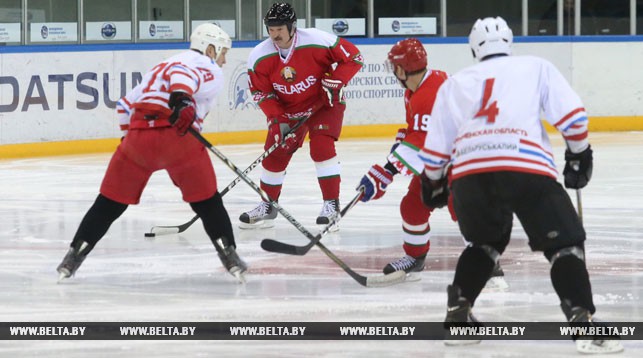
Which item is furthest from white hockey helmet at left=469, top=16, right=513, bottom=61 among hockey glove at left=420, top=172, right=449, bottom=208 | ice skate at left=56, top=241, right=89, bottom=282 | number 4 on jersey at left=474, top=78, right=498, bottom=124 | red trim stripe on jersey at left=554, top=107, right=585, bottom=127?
ice skate at left=56, top=241, right=89, bottom=282

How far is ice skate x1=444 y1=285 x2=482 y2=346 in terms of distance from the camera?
134 inches

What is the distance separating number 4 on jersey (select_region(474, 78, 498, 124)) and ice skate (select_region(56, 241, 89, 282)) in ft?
5.55

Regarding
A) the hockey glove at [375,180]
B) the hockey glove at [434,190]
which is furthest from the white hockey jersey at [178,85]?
the hockey glove at [434,190]

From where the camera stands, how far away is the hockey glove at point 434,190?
3.57m

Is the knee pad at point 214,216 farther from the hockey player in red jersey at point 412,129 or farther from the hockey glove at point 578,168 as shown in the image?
the hockey glove at point 578,168

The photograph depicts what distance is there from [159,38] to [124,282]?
229 inches

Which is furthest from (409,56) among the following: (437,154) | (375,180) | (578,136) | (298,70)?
(298,70)

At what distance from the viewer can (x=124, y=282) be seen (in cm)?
451

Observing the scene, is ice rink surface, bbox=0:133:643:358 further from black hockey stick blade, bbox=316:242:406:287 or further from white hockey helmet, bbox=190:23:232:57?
white hockey helmet, bbox=190:23:232:57

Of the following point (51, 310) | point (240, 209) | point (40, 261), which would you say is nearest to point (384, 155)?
point (240, 209)

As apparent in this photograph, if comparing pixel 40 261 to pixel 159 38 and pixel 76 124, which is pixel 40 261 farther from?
pixel 159 38

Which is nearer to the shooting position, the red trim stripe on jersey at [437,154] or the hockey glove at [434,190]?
the red trim stripe on jersey at [437,154]

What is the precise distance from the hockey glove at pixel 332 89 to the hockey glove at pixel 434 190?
7.17ft

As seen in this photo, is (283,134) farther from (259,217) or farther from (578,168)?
(578,168)
